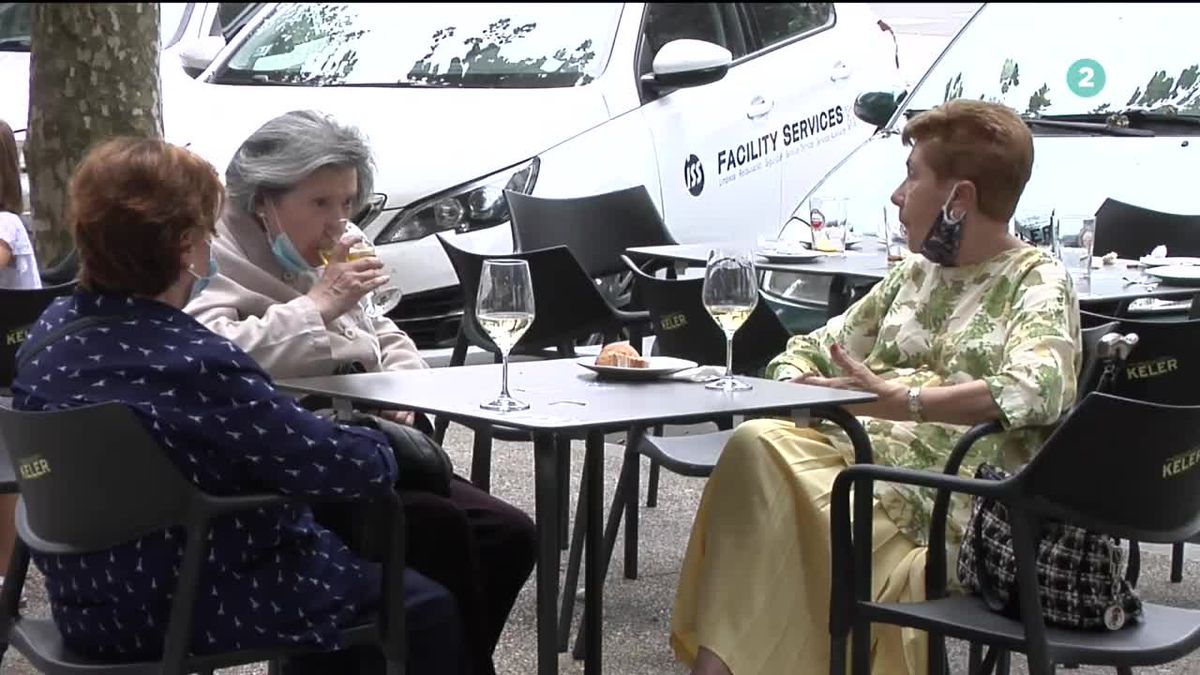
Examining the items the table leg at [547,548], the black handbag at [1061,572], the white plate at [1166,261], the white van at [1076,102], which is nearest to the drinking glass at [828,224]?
the white van at [1076,102]

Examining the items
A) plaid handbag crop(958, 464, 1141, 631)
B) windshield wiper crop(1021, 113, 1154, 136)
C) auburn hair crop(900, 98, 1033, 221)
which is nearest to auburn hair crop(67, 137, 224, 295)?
plaid handbag crop(958, 464, 1141, 631)

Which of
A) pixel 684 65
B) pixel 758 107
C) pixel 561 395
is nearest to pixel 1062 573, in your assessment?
pixel 561 395

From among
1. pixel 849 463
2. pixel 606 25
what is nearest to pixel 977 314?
pixel 849 463

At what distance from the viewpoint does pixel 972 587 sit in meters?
3.81

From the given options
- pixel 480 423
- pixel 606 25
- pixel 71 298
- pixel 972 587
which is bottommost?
Answer: pixel 972 587

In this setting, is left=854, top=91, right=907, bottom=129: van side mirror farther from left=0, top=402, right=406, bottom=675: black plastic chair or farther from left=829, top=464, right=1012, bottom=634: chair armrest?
left=0, top=402, right=406, bottom=675: black plastic chair

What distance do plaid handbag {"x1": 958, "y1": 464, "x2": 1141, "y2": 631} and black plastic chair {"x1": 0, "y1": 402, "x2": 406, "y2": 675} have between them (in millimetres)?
1281

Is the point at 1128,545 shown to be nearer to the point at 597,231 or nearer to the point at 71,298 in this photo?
the point at 597,231

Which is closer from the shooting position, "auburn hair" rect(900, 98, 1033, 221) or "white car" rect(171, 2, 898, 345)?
"auburn hair" rect(900, 98, 1033, 221)

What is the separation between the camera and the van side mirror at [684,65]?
352 inches

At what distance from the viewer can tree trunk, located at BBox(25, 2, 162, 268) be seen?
6504 mm

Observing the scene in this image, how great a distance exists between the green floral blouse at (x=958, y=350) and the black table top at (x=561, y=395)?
1.03ft

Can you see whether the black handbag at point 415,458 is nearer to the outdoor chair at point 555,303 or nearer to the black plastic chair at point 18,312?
the black plastic chair at point 18,312

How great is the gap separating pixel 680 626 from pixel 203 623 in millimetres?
1268
